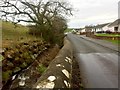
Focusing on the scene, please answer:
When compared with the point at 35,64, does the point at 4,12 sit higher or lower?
higher

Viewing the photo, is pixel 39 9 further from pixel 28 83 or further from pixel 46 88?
pixel 46 88

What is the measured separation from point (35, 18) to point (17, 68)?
20.4 m

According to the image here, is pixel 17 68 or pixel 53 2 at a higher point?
pixel 53 2

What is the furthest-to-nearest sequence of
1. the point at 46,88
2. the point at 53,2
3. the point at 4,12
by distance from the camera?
the point at 53,2 → the point at 4,12 → the point at 46,88

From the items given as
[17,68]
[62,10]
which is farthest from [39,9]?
[17,68]

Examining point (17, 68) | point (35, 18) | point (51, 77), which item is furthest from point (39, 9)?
point (51, 77)

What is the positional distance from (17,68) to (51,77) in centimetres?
623

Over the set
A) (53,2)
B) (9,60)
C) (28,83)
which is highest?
(53,2)

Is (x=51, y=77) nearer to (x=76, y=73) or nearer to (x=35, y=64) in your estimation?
(x=76, y=73)

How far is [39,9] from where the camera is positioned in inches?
1277

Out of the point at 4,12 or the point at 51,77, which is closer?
the point at 51,77

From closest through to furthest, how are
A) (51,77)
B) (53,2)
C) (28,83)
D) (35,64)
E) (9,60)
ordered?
(51,77) → (28,83) → (9,60) → (35,64) → (53,2)

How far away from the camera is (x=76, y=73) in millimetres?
12227

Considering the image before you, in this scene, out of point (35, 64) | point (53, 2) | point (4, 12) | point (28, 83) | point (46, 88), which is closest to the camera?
point (46, 88)
